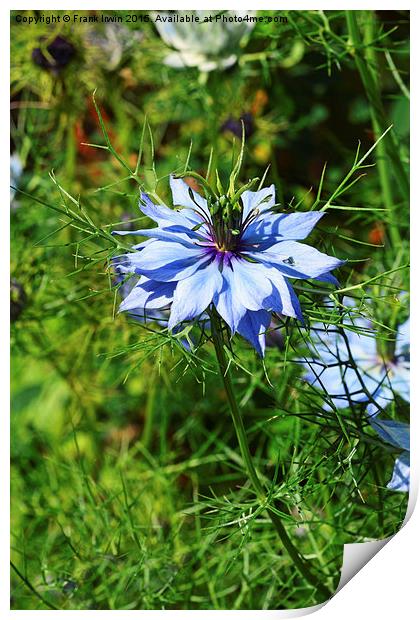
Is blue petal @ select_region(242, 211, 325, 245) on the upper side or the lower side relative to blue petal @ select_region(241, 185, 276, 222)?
lower

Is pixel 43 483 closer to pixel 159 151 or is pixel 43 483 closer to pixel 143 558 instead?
pixel 143 558

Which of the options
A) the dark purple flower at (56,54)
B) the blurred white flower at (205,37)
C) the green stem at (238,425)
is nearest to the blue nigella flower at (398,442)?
the green stem at (238,425)

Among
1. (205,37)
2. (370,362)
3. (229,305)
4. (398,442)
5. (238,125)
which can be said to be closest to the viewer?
(229,305)

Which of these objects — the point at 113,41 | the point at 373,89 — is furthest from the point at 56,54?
the point at 373,89

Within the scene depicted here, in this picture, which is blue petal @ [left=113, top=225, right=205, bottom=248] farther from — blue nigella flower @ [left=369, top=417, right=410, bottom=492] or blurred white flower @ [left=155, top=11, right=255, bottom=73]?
blurred white flower @ [left=155, top=11, right=255, bottom=73]

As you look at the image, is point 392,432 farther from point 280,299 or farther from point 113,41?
point 113,41

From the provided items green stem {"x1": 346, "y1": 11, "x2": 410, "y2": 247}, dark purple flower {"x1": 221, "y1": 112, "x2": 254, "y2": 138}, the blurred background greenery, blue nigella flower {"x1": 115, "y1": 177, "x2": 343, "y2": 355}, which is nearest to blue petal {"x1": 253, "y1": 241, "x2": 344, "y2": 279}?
blue nigella flower {"x1": 115, "y1": 177, "x2": 343, "y2": 355}

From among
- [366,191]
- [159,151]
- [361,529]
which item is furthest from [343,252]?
[361,529]

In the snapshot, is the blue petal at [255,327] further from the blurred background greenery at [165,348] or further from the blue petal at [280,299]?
the blurred background greenery at [165,348]
